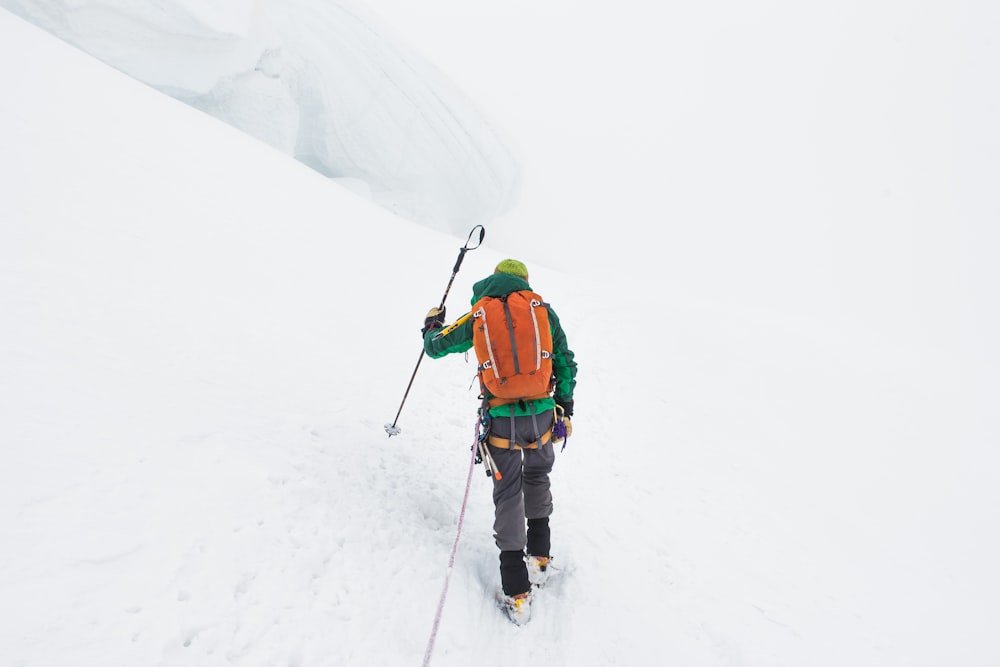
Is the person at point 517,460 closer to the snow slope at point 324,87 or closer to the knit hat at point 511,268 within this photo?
the knit hat at point 511,268

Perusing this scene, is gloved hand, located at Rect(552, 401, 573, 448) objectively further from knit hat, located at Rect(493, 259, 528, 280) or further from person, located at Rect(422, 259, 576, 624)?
knit hat, located at Rect(493, 259, 528, 280)

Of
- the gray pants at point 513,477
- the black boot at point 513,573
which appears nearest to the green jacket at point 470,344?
the gray pants at point 513,477

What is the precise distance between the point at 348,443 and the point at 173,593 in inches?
83.2

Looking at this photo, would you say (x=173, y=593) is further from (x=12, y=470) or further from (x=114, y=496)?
(x=12, y=470)

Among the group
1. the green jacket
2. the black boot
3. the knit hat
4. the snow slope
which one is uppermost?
the snow slope

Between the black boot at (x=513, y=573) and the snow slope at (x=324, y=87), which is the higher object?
the snow slope at (x=324, y=87)

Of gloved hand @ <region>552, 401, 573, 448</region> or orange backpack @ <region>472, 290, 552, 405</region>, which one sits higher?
orange backpack @ <region>472, 290, 552, 405</region>

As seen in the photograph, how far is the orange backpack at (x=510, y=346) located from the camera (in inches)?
128

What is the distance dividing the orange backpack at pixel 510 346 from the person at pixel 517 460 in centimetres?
9

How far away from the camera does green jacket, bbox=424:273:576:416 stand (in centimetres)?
343

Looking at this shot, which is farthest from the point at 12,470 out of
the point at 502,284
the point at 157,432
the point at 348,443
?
the point at 502,284

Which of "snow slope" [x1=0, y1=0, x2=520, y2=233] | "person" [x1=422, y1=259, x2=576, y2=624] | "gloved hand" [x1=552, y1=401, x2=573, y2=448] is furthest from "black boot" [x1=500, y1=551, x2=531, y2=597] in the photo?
"snow slope" [x1=0, y1=0, x2=520, y2=233]

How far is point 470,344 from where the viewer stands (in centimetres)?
360

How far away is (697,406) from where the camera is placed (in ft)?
34.4
